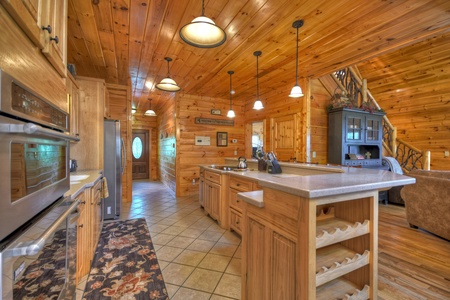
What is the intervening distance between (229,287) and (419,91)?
6923 millimetres

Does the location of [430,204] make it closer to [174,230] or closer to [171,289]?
[171,289]

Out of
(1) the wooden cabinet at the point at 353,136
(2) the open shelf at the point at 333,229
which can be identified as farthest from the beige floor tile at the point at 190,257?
(1) the wooden cabinet at the point at 353,136

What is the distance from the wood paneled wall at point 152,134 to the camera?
27.4 ft

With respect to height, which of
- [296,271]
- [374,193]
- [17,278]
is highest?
[374,193]

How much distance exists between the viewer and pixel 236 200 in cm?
292

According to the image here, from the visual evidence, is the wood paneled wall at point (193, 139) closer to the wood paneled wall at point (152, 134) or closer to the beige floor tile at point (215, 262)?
the beige floor tile at point (215, 262)

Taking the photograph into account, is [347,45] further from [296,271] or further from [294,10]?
[296,271]

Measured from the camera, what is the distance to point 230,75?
412cm

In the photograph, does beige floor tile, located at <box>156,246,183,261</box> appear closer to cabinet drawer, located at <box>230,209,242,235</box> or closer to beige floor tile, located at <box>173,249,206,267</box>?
beige floor tile, located at <box>173,249,206,267</box>

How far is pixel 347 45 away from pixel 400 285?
9.79 feet

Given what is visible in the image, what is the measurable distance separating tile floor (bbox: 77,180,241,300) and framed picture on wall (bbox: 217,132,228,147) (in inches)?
81.4

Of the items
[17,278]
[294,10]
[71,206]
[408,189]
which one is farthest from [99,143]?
[408,189]

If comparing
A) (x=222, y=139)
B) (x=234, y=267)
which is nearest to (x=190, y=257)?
(x=234, y=267)

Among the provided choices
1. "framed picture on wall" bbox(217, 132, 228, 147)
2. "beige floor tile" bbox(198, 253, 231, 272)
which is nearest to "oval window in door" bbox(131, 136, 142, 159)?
"framed picture on wall" bbox(217, 132, 228, 147)
